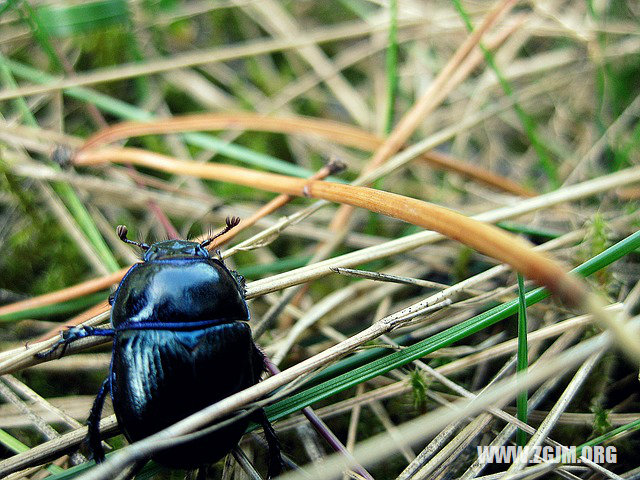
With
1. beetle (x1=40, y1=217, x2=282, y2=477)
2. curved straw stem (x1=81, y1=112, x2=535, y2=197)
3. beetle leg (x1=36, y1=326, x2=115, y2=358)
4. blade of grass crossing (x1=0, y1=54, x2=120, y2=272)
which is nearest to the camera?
beetle (x1=40, y1=217, x2=282, y2=477)

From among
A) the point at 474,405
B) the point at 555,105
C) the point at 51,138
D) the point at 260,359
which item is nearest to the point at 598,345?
the point at 474,405

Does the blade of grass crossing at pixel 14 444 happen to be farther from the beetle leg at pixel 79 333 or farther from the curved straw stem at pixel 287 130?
the curved straw stem at pixel 287 130

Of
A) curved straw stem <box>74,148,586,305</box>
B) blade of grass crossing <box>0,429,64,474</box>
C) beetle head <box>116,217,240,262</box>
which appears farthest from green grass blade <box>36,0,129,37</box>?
blade of grass crossing <box>0,429,64,474</box>

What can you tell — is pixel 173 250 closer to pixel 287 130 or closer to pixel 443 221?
pixel 443 221

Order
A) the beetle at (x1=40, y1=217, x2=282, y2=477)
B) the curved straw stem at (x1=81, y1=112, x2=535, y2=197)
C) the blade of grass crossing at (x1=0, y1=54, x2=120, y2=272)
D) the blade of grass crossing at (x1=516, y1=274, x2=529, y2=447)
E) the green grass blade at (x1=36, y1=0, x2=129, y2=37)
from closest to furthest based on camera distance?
the beetle at (x1=40, y1=217, x2=282, y2=477) < the blade of grass crossing at (x1=516, y1=274, x2=529, y2=447) < the blade of grass crossing at (x1=0, y1=54, x2=120, y2=272) < the curved straw stem at (x1=81, y1=112, x2=535, y2=197) < the green grass blade at (x1=36, y1=0, x2=129, y2=37)

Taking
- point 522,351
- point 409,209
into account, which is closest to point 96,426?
point 409,209

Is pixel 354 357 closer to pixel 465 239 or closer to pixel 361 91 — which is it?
pixel 465 239

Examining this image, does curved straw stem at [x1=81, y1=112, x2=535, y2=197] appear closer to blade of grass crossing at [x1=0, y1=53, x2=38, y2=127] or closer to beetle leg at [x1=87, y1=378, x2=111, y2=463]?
blade of grass crossing at [x1=0, y1=53, x2=38, y2=127]

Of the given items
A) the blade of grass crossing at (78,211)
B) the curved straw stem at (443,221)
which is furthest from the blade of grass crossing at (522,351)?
the blade of grass crossing at (78,211)
